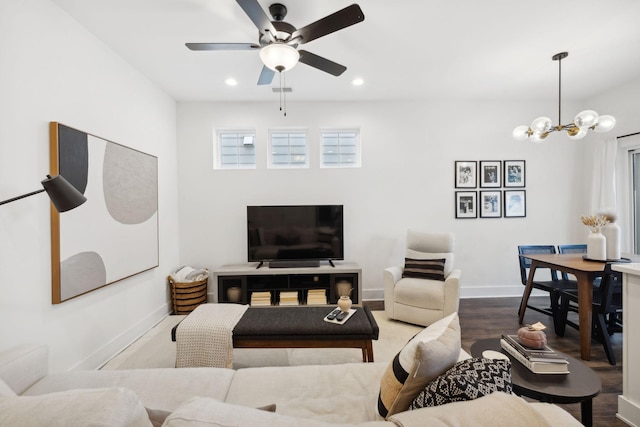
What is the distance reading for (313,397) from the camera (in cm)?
130

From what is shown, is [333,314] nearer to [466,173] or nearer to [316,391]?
[316,391]

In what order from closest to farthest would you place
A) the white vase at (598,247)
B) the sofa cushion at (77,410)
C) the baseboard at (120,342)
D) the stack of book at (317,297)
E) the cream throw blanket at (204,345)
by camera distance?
the sofa cushion at (77,410)
the cream throw blanket at (204,345)
the baseboard at (120,342)
the white vase at (598,247)
the stack of book at (317,297)

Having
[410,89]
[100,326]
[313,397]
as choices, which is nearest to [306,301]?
[100,326]

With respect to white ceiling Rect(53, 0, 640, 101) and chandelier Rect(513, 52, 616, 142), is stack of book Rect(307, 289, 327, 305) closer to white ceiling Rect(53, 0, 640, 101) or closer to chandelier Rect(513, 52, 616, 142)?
white ceiling Rect(53, 0, 640, 101)

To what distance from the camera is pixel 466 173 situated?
419 cm

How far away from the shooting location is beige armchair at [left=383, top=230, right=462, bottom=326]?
305 cm

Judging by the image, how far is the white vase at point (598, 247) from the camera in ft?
9.41

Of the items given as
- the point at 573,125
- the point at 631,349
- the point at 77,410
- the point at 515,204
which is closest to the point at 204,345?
the point at 77,410

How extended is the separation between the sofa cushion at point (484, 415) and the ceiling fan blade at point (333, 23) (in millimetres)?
1947

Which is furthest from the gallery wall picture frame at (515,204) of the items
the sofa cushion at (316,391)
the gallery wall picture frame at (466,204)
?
the sofa cushion at (316,391)

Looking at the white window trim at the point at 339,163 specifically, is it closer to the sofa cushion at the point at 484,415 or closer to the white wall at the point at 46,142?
the white wall at the point at 46,142

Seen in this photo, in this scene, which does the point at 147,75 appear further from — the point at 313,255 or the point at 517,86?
the point at 517,86

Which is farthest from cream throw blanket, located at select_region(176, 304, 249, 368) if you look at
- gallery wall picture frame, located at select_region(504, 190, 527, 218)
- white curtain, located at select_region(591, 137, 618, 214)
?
white curtain, located at select_region(591, 137, 618, 214)

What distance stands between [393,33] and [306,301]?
3.11 m
